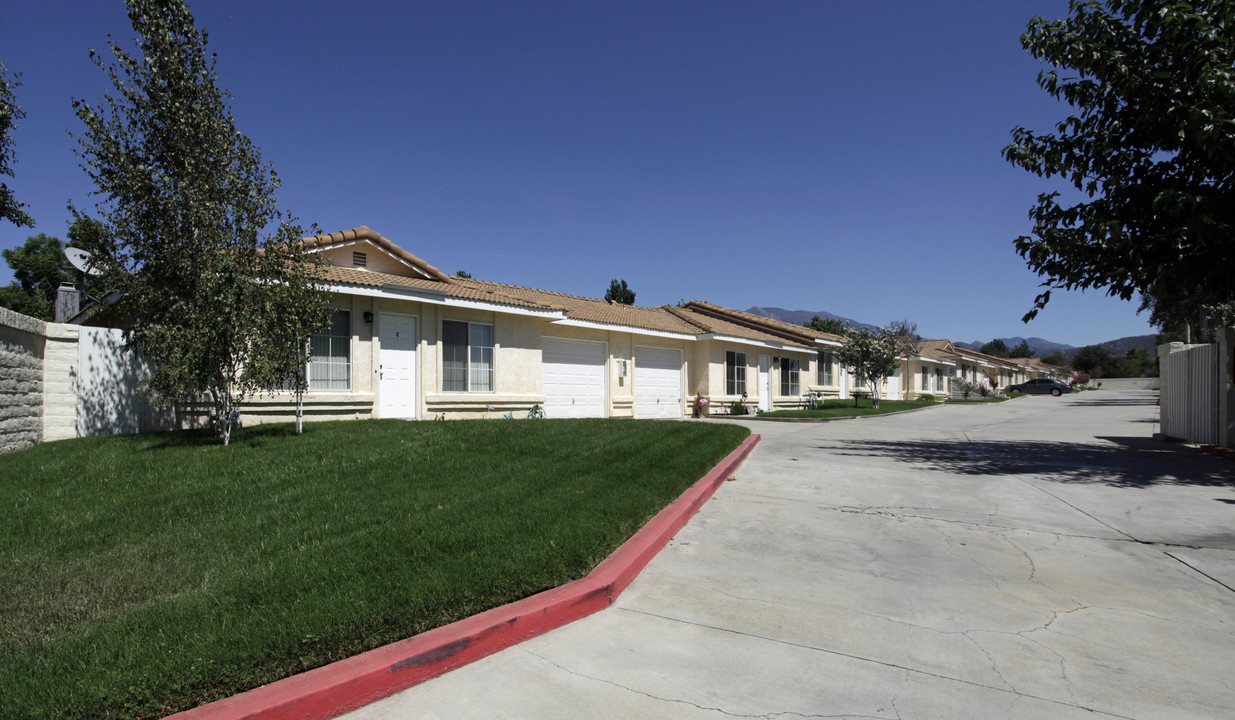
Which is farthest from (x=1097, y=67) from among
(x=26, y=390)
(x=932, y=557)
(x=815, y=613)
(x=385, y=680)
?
(x=26, y=390)

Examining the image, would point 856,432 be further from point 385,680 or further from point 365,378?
point 385,680

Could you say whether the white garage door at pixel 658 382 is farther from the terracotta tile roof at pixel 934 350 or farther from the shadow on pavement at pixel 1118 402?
the shadow on pavement at pixel 1118 402

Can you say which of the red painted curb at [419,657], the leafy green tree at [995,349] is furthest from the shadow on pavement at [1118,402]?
the leafy green tree at [995,349]

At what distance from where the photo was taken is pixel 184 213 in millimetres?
9164

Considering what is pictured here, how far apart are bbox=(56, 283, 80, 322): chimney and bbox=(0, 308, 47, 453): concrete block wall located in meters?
7.85

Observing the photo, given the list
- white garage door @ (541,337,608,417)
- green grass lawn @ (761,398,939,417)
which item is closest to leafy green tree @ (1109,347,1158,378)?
green grass lawn @ (761,398,939,417)

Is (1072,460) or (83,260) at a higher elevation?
(83,260)

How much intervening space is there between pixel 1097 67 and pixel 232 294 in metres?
13.6

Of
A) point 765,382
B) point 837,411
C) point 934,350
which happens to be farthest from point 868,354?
point 934,350

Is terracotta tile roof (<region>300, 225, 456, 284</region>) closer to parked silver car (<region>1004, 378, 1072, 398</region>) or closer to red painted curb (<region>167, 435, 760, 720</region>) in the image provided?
red painted curb (<region>167, 435, 760, 720</region>)

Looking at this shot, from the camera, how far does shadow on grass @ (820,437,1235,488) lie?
31.9 ft

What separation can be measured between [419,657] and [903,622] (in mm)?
2883

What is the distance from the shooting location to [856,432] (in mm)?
17906

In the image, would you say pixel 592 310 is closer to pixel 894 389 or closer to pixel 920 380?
pixel 894 389
